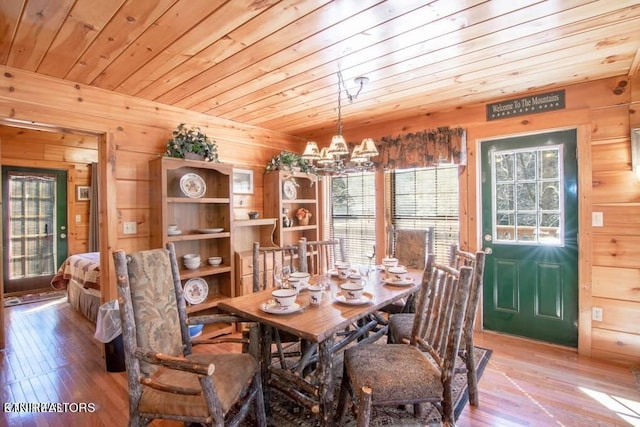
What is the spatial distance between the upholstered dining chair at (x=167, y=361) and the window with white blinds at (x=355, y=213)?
2.66m

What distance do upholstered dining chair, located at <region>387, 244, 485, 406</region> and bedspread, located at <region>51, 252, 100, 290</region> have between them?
11.1 feet

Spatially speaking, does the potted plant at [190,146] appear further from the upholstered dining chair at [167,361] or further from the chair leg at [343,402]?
the chair leg at [343,402]

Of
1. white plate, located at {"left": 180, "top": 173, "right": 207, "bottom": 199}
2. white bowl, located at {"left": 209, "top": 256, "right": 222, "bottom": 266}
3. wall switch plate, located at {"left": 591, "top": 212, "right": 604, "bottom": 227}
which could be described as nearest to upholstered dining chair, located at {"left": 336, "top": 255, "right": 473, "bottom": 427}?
wall switch plate, located at {"left": 591, "top": 212, "right": 604, "bottom": 227}

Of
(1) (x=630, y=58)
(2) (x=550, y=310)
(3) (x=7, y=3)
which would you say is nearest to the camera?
(3) (x=7, y=3)

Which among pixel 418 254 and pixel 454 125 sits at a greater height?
pixel 454 125

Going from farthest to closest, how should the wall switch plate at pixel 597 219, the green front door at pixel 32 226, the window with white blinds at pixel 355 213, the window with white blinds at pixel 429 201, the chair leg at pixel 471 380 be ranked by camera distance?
the green front door at pixel 32 226, the window with white blinds at pixel 355 213, the window with white blinds at pixel 429 201, the wall switch plate at pixel 597 219, the chair leg at pixel 471 380

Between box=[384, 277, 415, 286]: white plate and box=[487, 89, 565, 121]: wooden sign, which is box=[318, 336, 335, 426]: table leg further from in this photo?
box=[487, 89, 565, 121]: wooden sign

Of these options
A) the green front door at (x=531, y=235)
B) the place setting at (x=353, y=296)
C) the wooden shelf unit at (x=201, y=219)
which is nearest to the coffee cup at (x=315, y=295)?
the place setting at (x=353, y=296)

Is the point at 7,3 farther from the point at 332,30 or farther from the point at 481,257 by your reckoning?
the point at 481,257

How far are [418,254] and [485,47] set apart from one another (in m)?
1.86

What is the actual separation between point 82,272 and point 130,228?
1.71 meters

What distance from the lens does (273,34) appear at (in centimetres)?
190

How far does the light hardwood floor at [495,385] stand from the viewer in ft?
6.56

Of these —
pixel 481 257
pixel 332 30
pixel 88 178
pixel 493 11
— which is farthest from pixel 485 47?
pixel 88 178
